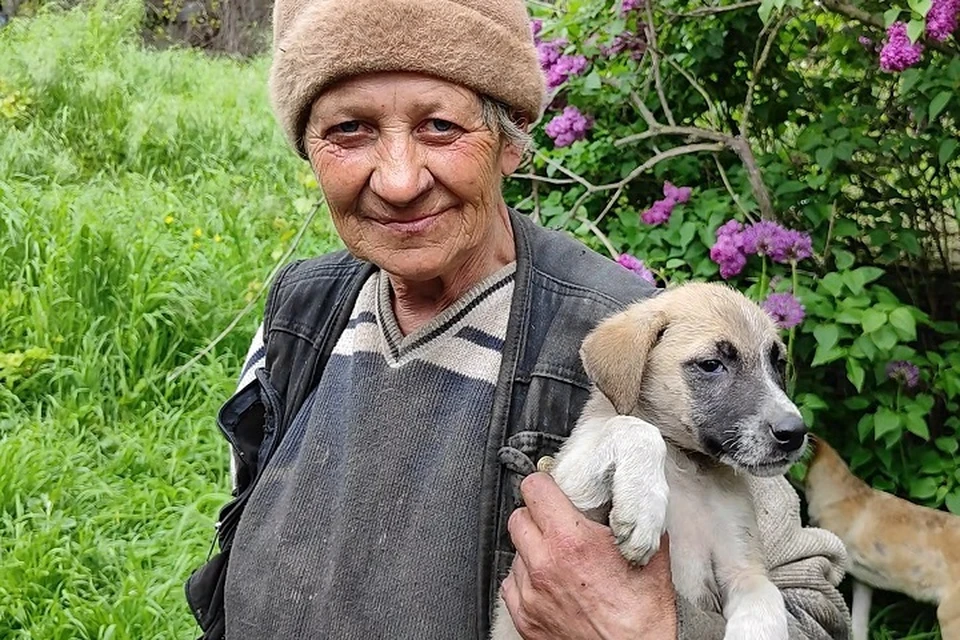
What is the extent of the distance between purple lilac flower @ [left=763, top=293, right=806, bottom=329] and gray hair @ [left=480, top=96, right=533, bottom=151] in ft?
4.53

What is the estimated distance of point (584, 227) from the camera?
4062 mm

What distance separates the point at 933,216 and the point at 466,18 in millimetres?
3320

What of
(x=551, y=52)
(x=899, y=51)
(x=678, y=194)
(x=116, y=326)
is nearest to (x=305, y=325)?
(x=678, y=194)

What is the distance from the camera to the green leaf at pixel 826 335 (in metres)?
3.41

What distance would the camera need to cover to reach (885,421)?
3.78m

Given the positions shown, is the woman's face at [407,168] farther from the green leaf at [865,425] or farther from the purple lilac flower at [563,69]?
the green leaf at [865,425]

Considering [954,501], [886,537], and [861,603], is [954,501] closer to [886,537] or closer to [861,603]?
[886,537]

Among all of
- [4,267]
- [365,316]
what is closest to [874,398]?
[365,316]

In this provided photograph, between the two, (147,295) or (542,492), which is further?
(147,295)

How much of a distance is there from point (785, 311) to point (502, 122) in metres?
→ 1.50

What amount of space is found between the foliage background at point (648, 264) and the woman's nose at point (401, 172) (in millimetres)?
1842

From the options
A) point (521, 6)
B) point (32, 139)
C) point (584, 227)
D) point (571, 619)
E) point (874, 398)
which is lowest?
point (32, 139)

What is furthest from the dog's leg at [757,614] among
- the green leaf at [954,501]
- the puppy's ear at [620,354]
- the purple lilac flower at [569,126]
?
the purple lilac flower at [569,126]

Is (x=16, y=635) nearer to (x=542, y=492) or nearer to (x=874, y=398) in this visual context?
(x=542, y=492)
